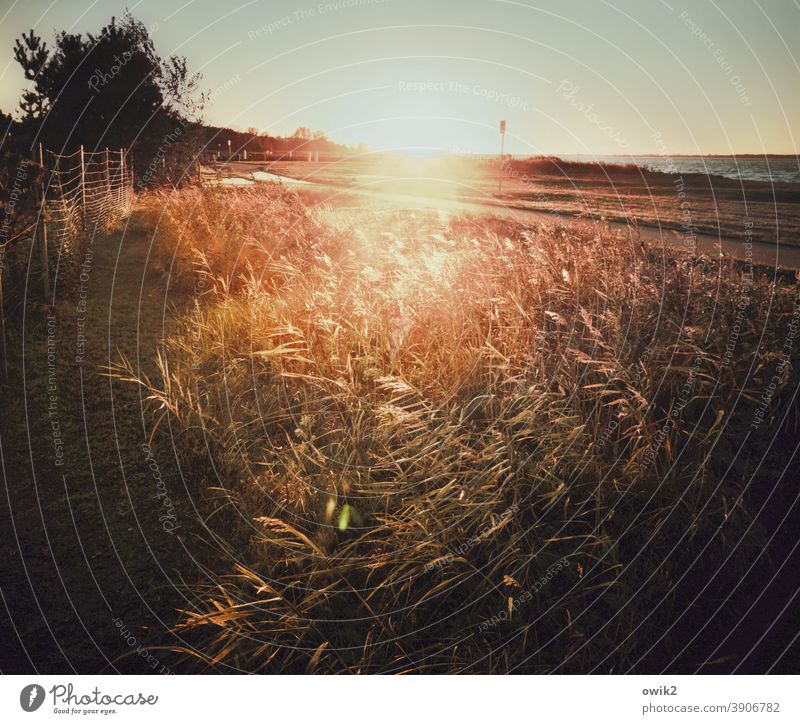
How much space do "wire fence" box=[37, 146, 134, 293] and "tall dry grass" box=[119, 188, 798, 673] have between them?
281 centimetres

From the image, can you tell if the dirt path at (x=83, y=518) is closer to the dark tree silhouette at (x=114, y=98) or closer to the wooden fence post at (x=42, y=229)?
the wooden fence post at (x=42, y=229)

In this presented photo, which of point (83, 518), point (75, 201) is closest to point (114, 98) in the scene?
point (75, 201)

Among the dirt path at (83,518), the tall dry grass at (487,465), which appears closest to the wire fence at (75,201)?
the dirt path at (83,518)

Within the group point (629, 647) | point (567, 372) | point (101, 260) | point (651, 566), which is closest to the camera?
point (629, 647)

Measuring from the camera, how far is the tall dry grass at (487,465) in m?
2.27

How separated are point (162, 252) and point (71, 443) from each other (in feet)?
19.4

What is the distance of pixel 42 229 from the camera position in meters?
5.75

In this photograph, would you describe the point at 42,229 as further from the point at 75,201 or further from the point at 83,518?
the point at 75,201

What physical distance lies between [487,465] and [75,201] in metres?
9.89

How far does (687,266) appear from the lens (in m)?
4.30

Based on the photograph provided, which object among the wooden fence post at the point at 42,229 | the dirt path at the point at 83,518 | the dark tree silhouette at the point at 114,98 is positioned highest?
the dark tree silhouette at the point at 114,98

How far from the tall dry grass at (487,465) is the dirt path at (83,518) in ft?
0.75
